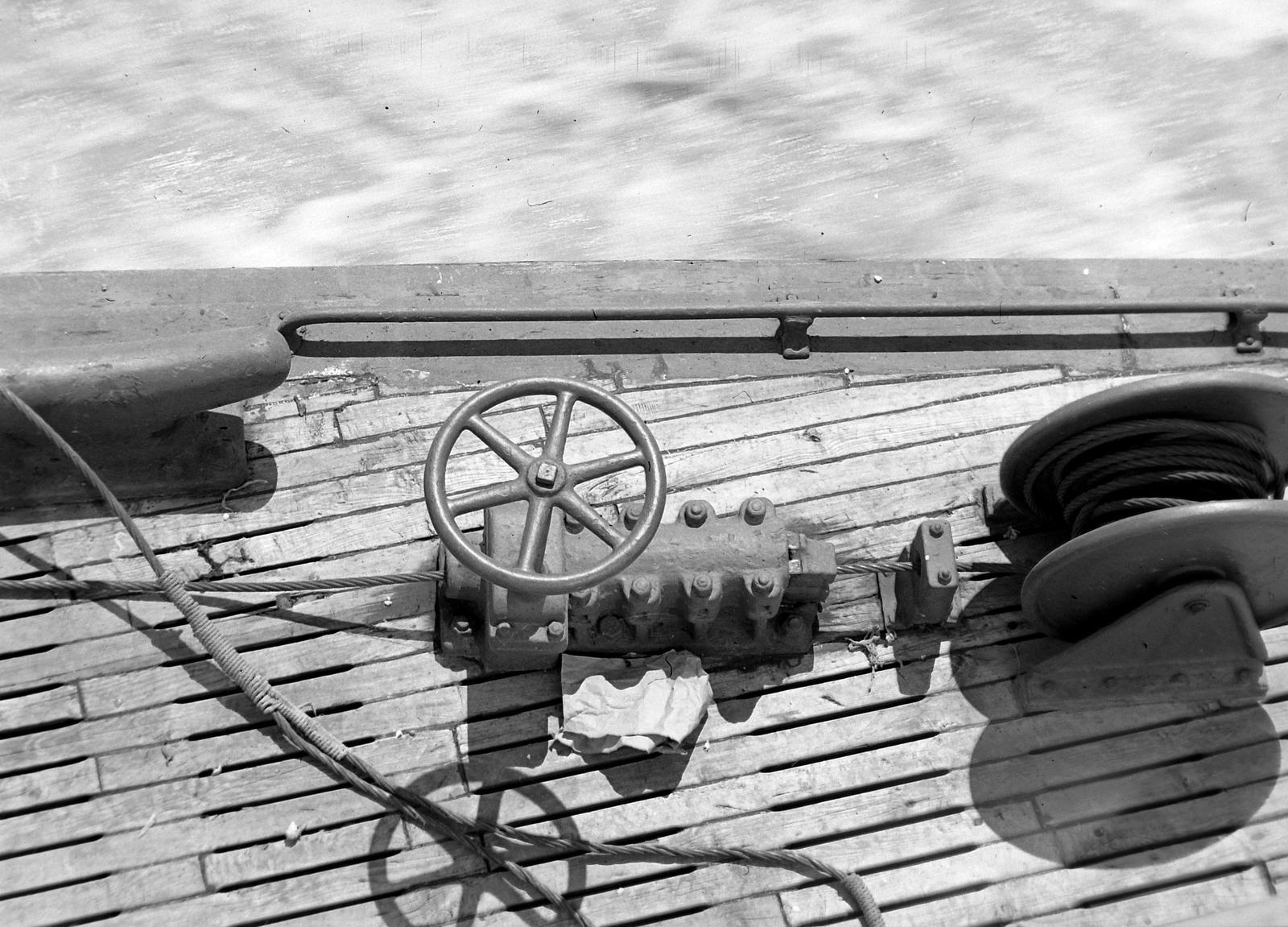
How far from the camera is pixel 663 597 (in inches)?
121

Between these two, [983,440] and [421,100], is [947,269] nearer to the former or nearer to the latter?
[983,440]

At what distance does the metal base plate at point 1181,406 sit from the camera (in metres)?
2.92

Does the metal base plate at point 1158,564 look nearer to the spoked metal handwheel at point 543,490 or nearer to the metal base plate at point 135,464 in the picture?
the spoked metal handwheel at point 543,490

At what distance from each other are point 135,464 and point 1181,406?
2796 millimetres

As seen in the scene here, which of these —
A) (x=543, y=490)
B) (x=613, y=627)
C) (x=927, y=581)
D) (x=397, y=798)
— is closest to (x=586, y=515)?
(x=543, y=490)

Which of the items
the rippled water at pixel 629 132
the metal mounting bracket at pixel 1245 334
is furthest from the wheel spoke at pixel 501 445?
the metal mounting bracket at pixel 1245 334

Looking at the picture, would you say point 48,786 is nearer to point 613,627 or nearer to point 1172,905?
point 613,627

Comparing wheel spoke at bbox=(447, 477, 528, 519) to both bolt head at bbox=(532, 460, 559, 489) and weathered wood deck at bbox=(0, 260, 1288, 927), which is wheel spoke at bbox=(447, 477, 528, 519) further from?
weathered wood deck at bbox=(0, 260, 1288, 927)

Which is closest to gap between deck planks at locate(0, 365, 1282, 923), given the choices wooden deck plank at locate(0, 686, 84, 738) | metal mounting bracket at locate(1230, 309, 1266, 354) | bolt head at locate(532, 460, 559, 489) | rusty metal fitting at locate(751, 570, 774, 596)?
wooden deck plank at locate(0, 686, 84, 738)

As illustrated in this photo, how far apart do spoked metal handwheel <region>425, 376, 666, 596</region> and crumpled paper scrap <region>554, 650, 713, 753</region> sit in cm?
48

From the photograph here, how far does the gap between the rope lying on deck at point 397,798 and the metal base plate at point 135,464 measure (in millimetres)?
277

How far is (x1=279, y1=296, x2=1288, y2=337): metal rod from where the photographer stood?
3.43m

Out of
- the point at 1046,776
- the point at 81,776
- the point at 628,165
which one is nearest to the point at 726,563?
the point at 1046,776

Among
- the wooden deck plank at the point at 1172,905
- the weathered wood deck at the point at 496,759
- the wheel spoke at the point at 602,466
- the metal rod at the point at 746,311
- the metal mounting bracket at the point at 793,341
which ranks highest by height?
the wheel spoke at the point at 602,466
